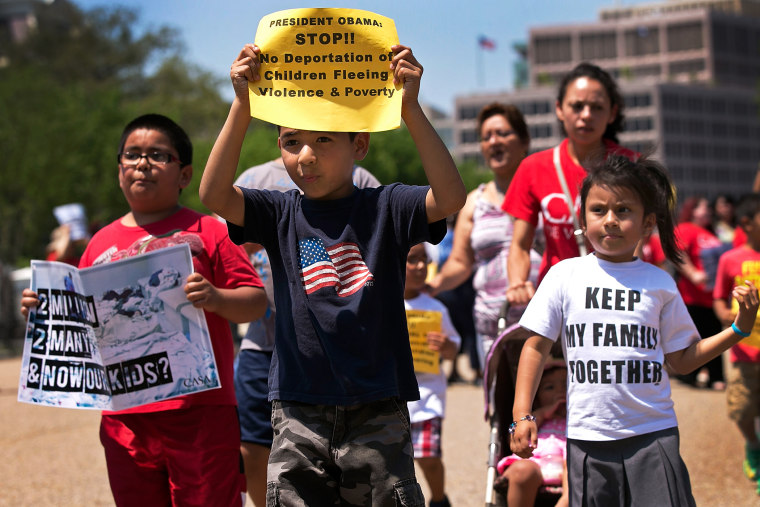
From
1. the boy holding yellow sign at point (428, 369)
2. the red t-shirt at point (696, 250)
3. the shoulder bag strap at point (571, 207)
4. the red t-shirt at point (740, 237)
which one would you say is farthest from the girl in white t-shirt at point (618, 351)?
the red t-shirt at point (696, 250)

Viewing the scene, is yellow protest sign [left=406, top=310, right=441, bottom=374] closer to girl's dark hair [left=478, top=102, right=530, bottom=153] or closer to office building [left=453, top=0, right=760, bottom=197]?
girl's dark hair [left=478, top=102, right=530, bottom=153]

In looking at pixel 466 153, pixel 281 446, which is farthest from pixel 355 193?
pixel 466 153

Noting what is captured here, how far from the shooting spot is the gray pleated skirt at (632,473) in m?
3.56

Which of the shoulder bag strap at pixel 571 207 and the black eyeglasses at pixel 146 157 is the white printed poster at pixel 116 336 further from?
the shoulder bag strap at pixel 571 207

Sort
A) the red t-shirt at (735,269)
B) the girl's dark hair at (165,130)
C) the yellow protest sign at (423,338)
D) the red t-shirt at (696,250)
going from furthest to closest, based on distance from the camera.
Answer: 1. the red t-shirt at (696,250)
2. the red t-shirt at (735,269)
3. the yellow protest sign at (423,338)
4. the girl's dark hair at (165,130)

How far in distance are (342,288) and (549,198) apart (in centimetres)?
178

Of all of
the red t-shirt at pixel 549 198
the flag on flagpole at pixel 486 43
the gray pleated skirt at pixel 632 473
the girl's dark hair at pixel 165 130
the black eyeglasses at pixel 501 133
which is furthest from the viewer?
the flag on flagpole at pixel 486 43

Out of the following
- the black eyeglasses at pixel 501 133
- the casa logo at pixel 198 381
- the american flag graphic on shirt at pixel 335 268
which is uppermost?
the black eyeglasses at pixel 501 133

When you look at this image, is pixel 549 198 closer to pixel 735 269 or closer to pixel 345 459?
pixel 345 459

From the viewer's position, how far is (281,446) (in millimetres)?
3293

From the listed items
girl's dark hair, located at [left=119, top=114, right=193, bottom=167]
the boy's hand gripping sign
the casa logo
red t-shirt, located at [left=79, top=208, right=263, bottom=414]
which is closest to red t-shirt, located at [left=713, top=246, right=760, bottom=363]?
red t-shirt, located at [left=79, top=208, right=263, bottom=414]

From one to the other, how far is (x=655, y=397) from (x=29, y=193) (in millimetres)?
26990

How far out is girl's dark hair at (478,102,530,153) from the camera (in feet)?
20.6

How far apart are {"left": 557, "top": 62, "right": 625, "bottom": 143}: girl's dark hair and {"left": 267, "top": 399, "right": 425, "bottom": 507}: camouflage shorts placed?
2.21 m
